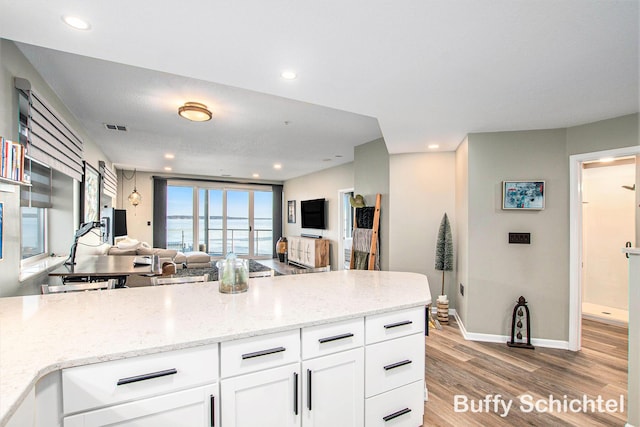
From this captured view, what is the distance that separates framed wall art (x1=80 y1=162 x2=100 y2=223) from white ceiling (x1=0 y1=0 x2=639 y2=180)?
111 centimetres

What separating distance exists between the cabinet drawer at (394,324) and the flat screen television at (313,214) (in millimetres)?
5626

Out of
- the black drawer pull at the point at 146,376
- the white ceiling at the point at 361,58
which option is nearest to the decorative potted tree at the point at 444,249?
the white ceiling at the point at 361,58

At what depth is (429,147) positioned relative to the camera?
400 cm

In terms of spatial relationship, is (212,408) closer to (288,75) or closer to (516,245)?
(288,75)

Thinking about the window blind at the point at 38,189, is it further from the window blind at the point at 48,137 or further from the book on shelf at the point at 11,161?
the book on shelf at the point at 11,161

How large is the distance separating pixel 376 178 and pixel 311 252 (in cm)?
315

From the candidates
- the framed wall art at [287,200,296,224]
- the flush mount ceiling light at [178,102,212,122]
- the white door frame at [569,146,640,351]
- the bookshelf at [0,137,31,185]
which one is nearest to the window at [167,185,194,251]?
the framed wall art at [287,200,296,224]

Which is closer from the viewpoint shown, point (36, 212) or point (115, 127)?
point (36, 212)

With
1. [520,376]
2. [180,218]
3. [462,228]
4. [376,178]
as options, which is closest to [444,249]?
[462,228]

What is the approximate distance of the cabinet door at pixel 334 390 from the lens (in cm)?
143

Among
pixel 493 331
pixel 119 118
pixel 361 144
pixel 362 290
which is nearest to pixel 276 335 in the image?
pixel 362 290

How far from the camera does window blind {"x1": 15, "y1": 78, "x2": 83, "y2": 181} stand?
223cm

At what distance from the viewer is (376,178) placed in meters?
4.73

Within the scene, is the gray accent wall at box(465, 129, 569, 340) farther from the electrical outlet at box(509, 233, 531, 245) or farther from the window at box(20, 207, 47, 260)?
the window at box(20, 207, 47, 260)
